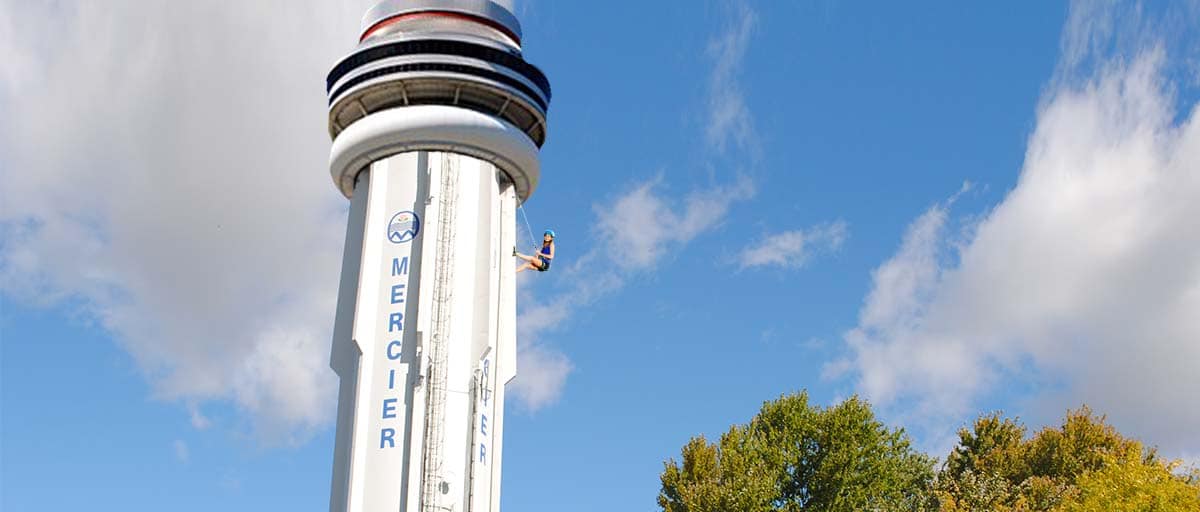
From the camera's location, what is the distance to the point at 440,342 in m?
53.0

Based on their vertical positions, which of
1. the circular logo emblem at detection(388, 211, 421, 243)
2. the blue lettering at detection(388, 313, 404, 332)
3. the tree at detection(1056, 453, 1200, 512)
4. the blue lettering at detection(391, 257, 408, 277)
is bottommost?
the tree at detection(1056, 453, 1200, 512)

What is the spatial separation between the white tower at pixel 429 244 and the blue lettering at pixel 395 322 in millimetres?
102

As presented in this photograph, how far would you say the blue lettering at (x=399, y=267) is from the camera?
5491 centimetres

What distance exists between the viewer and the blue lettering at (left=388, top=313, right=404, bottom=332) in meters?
53.6

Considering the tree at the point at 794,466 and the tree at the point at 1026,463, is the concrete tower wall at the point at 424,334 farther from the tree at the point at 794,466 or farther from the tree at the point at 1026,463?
the tree at the point at 1026,463

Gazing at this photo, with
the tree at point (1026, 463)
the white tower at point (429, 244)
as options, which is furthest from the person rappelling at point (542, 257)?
the tree at point (1026, 463)

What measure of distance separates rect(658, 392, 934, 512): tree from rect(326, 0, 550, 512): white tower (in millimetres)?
20127

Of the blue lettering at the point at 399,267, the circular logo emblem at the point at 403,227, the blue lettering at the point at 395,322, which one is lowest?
the blue lettering at the point at 395,322

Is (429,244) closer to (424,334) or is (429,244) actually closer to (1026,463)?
(424,334)

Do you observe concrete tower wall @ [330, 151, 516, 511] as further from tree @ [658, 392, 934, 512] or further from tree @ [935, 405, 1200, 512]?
tree @ [935, 405, 1200, 512]

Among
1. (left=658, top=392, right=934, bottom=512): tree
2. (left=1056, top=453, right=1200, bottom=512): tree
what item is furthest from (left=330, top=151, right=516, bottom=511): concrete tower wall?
(left=1056, top=453, right=1200, bottom=512): tree

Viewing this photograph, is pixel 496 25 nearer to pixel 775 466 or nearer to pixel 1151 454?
pixel 775 466

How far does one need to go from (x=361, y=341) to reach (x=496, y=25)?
18198 mm

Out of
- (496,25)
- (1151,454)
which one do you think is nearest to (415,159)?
(496,25)
